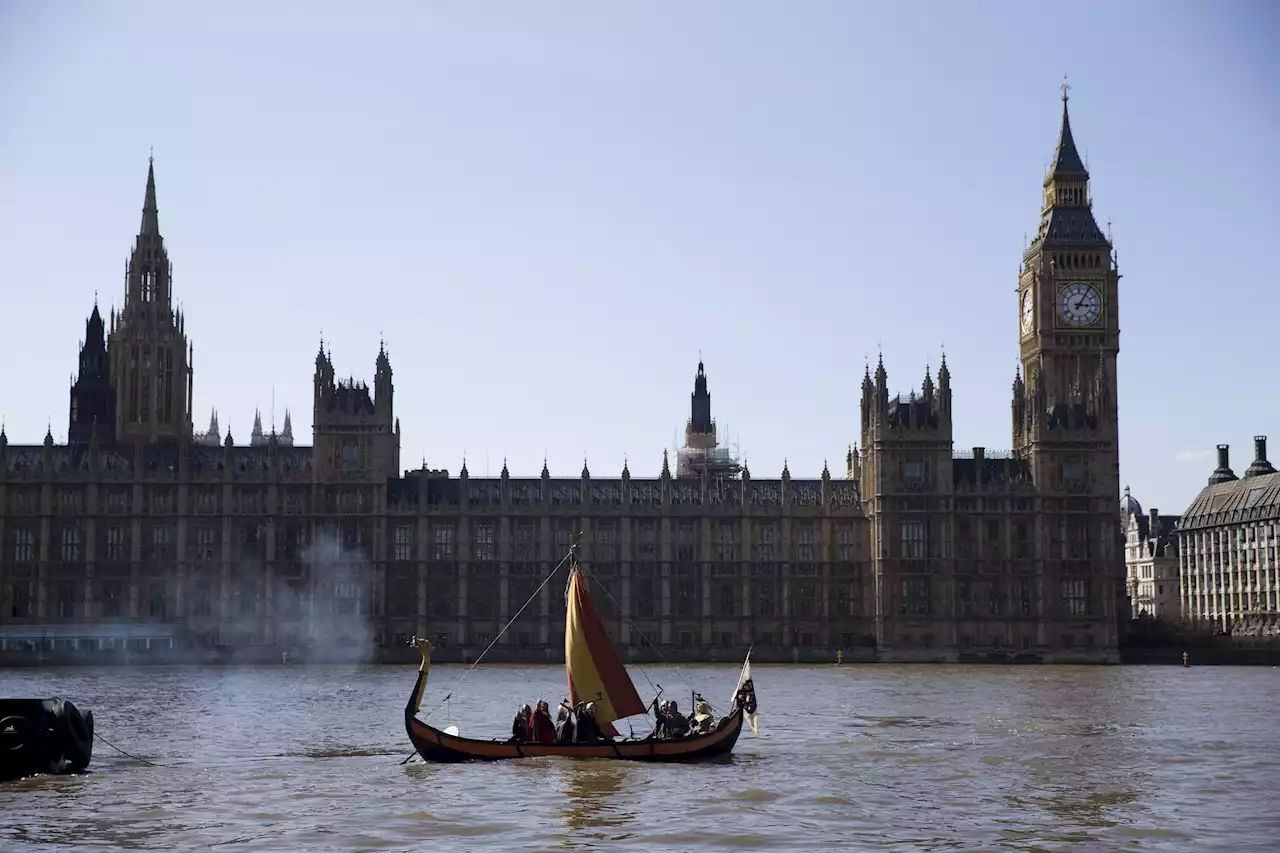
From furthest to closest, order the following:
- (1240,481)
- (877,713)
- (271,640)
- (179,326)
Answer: (1240,481) → (179,326) → (271,640) → (877,713)

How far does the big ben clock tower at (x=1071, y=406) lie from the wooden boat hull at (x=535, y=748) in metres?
99.3

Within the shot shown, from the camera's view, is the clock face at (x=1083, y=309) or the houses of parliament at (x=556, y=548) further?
the clock face at (x=1083, y=309)

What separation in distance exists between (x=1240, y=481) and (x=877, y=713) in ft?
428

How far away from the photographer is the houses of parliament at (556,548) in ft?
490

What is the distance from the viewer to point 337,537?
152 metres

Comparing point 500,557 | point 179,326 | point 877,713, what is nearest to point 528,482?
point 500,557

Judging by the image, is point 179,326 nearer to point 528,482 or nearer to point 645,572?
point 528,482

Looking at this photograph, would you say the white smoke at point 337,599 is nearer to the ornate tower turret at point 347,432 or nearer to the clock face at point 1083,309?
the ornate tower turret at point 347,432

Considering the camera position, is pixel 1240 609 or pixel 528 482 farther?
pixel 1240 609

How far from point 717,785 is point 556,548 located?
333ft

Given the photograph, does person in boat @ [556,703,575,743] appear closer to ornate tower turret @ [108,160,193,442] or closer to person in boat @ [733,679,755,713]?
person in boat @ [733,679,755,713]

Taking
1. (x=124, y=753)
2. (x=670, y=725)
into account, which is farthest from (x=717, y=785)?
(x=124, y=753)

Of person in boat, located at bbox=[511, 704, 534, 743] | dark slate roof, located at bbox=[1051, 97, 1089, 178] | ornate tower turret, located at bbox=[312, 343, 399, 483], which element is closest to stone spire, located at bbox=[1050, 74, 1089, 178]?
dark slate roof, located at bbox=[1051, 97, 1089, 178]

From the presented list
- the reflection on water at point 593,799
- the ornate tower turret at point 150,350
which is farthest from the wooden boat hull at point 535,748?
the ornate tower turret at point 150,350
